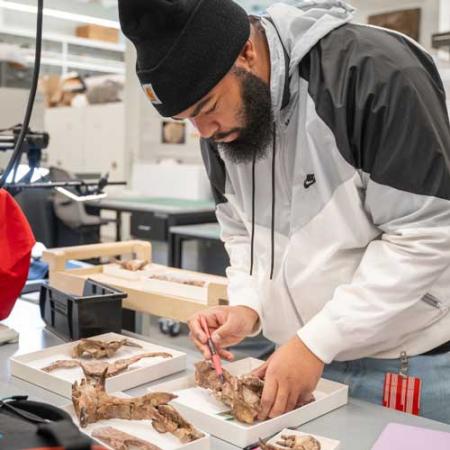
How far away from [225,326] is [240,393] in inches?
9.4

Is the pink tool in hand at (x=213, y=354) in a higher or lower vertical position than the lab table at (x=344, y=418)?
higher

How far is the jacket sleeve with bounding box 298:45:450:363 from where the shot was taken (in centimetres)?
95

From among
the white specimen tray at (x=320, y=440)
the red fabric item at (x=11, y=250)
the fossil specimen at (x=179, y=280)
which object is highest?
the red fabric item at (x=11, y=250)

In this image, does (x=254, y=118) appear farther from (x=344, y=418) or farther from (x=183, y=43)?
(x=344, y=418)

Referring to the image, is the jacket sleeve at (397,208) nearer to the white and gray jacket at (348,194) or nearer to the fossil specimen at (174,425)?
the white and gray jacket at (348,194)

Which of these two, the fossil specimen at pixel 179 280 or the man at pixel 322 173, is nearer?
the man at pixel 322 173

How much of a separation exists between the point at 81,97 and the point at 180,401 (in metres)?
6.27

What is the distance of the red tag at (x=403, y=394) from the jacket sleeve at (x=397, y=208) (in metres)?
0.15

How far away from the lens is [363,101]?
3.21 ft

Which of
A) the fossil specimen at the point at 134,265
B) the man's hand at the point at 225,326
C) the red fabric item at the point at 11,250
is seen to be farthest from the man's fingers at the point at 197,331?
the fossil specimen at the point at 134,265

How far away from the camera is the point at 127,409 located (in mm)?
924

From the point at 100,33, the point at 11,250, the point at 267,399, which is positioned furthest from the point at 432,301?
the point at 100,33

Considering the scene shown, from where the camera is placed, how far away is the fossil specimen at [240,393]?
0.92 metres

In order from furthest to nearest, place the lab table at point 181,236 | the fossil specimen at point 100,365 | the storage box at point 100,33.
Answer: the storage box at point 100,33
the lab table at point 181,236
the fossil specimen at point 100,365
